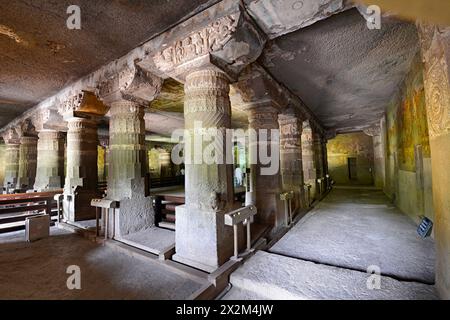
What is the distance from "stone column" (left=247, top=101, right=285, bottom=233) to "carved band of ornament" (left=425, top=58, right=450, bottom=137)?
2.63 m

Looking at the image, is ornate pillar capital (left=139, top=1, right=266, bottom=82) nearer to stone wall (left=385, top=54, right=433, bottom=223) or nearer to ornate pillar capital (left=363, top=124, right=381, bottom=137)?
stone wall (left=385, top=54, right=433, bottom=223)

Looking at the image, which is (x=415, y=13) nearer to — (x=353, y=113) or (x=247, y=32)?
(x=247, y=32)

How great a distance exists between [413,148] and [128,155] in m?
6.23

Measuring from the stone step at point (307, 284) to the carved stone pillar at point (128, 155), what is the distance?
7.69 feet

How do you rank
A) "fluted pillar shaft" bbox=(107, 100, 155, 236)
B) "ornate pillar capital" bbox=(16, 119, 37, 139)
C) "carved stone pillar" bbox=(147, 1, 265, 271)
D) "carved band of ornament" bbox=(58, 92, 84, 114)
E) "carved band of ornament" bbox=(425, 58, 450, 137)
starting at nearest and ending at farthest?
"carved band of ornament" bbox=(425, 58, 450, 137) → "carved stone pillar" bbox=(147, 1, 265, 271) → "fluted pillar shaft" bbox=(107, 100, 155, 236) → "carved band of ornament" bbox=(58, 92, 84, 114) → "ornate pillar capital" bbox=(16, 119, 37, 139)

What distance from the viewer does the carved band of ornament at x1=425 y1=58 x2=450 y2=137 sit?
1716 millimetres

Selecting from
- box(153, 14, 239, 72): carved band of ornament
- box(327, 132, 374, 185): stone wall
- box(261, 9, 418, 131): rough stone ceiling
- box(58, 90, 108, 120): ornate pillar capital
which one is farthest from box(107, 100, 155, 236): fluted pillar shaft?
box(327, 132, 374, 185): stone wall

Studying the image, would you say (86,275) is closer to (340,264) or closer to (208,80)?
(208,80)

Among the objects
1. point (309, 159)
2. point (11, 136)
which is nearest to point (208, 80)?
point (309, 159)

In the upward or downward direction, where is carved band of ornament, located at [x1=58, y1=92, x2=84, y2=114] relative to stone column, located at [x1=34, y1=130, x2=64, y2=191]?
upward

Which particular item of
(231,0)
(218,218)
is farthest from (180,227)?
(231,0)

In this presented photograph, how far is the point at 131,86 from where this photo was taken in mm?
3461

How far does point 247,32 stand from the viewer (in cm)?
250
